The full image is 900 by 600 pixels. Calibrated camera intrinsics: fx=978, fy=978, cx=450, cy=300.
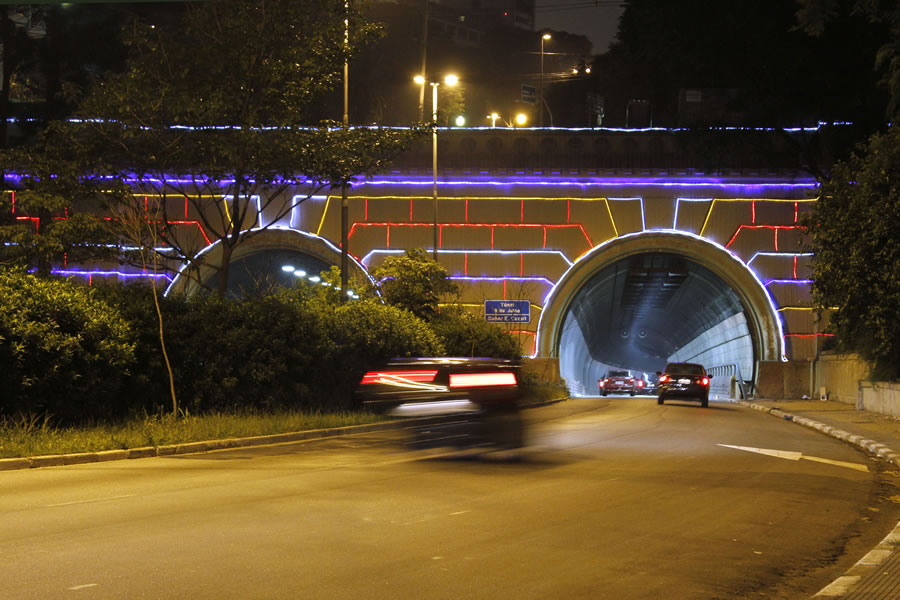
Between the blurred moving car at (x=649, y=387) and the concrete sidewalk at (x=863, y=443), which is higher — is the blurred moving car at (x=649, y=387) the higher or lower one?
the lower one

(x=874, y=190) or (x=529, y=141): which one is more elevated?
(x=529, y=141)

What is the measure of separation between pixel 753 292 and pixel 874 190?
16.2 meters

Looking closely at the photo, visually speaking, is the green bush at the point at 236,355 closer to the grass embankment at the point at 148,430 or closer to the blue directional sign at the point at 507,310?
the grass embankment at the point at 148,430

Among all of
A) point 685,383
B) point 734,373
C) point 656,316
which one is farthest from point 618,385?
point 685,383

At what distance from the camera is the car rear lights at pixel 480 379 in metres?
20.0

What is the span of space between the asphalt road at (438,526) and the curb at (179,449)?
20.4 inches

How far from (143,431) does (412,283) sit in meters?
19.9

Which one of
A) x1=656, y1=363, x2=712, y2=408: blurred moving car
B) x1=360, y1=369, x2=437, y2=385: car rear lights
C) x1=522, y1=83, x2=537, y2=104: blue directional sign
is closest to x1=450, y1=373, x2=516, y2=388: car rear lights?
x1=360, y1=369, x2=437, y2=385: car rear lights

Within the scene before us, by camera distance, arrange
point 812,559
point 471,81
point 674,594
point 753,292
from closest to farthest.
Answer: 1. point 674,594
2. point 812,559
3. point 753,292
4. point 471,81

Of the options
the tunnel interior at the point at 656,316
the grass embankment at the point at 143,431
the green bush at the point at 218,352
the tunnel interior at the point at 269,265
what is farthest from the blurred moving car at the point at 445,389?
the tunnel interior at the point at 656,316

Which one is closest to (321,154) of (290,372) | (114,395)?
(290,372)

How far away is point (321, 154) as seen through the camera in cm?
2420

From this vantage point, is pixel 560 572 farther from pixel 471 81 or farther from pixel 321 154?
pixel 471 81

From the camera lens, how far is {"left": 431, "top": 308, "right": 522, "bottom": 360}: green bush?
36469mm
